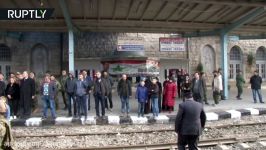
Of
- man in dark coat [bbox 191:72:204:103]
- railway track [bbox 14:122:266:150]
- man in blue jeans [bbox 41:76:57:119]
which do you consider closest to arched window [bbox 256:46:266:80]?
man in dark coat [bbox 191:72:204:103]

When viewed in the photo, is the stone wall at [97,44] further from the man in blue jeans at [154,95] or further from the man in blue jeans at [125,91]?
the man in blue jeans at [154,95]

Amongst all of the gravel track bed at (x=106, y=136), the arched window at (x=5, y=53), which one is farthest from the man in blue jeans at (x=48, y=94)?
the arched window at (x=5, y=53)

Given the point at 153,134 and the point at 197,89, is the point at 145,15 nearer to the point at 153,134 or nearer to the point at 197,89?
the point at 197,89

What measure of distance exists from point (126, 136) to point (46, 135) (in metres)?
2.26

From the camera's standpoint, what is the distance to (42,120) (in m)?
14.6

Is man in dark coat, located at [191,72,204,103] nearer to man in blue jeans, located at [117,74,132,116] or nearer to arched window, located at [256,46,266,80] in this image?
man in blue jeans, located at [117,74,132,116]

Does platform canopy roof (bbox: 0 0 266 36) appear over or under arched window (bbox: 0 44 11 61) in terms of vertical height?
over

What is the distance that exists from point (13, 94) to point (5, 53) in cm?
1605

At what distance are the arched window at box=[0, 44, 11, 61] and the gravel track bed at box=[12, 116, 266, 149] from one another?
56.9 feet

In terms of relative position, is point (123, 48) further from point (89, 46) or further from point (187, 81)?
point (187, 81)

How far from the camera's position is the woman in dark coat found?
49.7ft

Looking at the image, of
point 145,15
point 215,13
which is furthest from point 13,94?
point 215,13

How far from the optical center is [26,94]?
1506cm

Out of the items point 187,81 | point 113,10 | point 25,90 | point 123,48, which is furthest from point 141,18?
point 123,48
